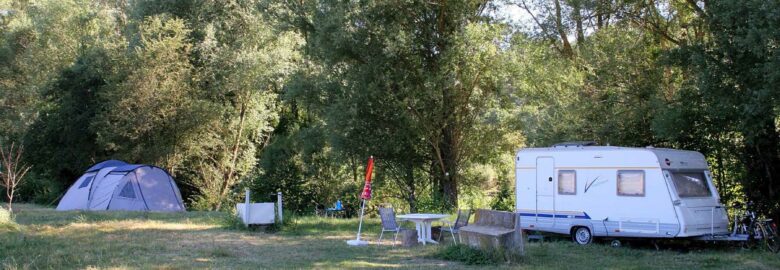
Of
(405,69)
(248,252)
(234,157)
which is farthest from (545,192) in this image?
(234,157)

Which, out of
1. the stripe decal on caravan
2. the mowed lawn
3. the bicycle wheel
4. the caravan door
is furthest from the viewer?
the caravan door

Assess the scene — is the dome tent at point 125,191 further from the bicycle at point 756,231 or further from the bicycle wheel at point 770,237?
the bicycle wheel at point 770,237

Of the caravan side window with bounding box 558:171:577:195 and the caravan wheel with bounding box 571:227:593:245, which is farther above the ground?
the caravan side window with bounding box 558:171:577:195

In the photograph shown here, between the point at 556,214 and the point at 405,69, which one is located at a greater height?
the point at 405,69

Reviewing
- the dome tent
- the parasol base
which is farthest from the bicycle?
the dome tent

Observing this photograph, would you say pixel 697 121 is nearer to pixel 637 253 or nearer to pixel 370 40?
pixel 637 253

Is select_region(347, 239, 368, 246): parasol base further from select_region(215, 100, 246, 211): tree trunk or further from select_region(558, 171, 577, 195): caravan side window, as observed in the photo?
select_region(215, 100, 246, 211): tree trunk

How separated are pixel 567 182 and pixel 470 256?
411cm

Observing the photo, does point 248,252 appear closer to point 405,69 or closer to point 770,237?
point 405,69

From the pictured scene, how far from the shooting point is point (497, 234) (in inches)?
355

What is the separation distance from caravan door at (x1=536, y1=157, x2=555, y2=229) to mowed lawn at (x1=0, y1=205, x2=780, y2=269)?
1.85 feet

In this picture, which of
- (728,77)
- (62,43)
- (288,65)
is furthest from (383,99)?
(62,43)

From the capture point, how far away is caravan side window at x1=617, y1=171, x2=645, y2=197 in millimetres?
11414

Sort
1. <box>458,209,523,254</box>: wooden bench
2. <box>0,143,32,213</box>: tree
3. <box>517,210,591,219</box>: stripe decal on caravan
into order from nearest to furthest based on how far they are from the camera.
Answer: <box>458,209,523,254</box>: wooden bench, <box>517,210,591,219</box>: stripe decal on caravan, <box>0,143,32,213</box>: tree
